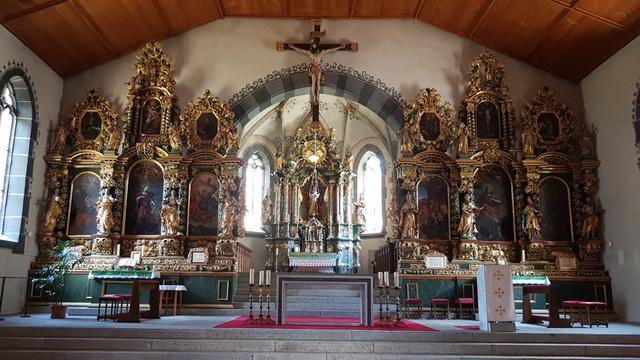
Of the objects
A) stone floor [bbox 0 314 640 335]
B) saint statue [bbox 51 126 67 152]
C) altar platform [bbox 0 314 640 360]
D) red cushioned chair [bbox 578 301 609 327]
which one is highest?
saint statue [bbox 51 126 67 152]

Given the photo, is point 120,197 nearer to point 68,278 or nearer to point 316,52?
point 68,278

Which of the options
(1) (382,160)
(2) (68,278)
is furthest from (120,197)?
(1) (382,160)

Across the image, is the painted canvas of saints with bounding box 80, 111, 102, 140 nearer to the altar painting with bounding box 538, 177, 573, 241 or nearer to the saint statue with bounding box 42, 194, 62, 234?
the saint statue with bounding box 42, 194, 62, 234

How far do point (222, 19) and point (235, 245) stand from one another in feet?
22.6

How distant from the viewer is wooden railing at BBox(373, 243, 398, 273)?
1717 centimetres

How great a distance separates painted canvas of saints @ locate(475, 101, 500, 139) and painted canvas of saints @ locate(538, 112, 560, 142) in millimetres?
1158

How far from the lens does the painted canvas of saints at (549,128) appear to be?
1543 cm

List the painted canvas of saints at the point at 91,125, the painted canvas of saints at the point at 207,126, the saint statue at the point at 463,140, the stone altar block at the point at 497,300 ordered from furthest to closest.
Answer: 1. the painted canvas of saints at the point at 207,126
2. the painted canvas of saints at the point at 91,125
3. the saint statue at the point at 463,140
4. the stone altar block at the point at 497,300

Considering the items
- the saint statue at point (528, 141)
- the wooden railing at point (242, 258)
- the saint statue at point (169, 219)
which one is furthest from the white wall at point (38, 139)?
the saint statue at point (528, 141)

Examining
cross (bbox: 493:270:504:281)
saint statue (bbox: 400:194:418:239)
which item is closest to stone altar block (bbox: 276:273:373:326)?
cross (bbox: 493:270:504:281)

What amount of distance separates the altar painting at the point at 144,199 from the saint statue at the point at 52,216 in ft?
5.69

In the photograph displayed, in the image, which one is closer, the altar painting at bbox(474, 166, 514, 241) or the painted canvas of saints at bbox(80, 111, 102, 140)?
the altar painting at bbox(474, 166, 514, 241)

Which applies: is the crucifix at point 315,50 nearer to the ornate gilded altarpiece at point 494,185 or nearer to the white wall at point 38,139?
the ornate gilded altarpiece at point 494,185

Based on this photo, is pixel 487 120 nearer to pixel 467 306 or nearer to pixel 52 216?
pixel 467 306
